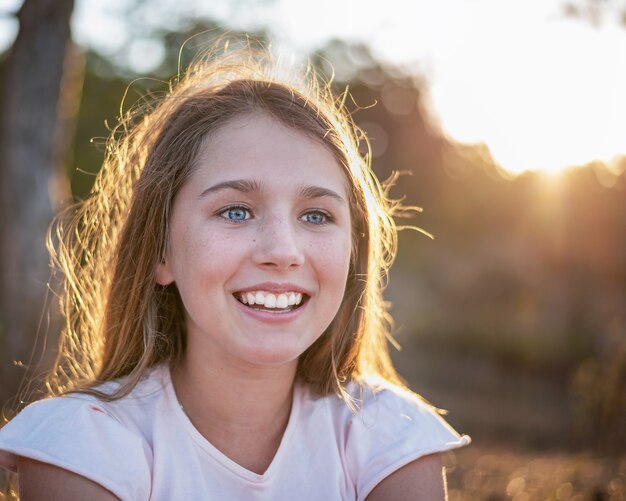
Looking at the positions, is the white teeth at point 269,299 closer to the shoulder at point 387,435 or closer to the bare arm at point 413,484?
the shoulder at point 387,435

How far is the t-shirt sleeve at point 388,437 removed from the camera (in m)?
2.31

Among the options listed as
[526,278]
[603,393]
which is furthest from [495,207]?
[603,393]

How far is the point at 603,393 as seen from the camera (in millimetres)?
5121

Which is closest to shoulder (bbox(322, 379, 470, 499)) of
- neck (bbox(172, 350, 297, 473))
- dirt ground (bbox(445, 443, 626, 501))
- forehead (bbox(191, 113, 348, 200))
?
neck (bbox(172, 350, 297, 473))

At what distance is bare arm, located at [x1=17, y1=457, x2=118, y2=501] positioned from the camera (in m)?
1.95

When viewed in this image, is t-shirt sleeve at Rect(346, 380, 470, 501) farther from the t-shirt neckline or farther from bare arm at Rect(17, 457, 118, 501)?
bare arm at Rect(17, 457, 118, 501)

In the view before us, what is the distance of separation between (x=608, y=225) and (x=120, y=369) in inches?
467

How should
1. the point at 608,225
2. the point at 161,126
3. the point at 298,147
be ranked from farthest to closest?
the point at 608,225 < the point at 161,126 < the point at 298,147

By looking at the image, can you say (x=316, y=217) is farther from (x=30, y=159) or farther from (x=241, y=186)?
(x=30, y=159)

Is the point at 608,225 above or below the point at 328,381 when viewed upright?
above

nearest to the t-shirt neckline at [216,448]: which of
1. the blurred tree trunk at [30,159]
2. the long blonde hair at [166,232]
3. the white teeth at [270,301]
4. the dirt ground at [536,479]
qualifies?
the long blonde hair at [166,232]

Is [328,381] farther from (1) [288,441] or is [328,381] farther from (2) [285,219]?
(2) [285,219]

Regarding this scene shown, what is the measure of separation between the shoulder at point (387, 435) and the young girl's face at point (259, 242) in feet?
1.17

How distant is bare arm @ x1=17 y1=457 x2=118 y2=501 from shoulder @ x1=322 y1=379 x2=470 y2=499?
751 millimetres
